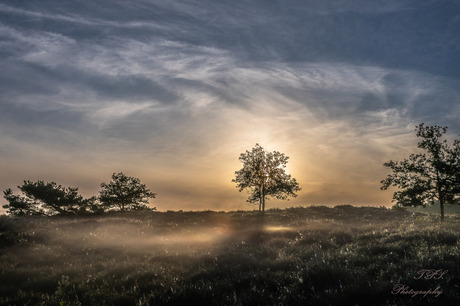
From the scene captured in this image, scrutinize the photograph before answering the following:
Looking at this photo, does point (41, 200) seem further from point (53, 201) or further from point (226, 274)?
point (226, 274)

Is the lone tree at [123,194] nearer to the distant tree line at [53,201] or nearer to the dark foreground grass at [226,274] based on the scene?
the distant tree line at [53,201]

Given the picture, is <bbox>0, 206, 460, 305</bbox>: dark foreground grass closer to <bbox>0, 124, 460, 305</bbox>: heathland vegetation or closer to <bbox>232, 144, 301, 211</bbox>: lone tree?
<bbox>0, 124, 460, 305</bbox>: heathland vegetation

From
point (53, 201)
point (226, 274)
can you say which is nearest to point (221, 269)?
point (226, 274)

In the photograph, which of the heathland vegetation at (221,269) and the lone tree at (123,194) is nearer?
the heathland vegetation at (221,269)

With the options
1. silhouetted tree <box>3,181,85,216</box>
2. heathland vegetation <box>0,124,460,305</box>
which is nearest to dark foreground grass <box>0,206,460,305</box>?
heathland vegetation <box>0,124,460,305</box>

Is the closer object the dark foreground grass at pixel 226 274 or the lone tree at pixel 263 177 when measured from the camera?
the dark foreground grass at pixel 226 274

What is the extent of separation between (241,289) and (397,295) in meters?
3.34

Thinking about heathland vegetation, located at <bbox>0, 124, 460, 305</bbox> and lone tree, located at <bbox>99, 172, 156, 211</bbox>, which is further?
lone tree, located at <bbox>99, 172, 156, 211</bbox>

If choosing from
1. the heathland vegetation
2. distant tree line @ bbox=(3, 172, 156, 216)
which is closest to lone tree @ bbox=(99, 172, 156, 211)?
distant tree line @ bbox=(3, 172, 156, 216)

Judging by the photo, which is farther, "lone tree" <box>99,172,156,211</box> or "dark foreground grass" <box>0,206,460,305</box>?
"lone tree" <box>99,172,156,211</box>

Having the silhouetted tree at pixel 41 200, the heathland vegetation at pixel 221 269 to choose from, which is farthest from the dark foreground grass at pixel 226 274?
the silhouetted tree at pixel 41 200

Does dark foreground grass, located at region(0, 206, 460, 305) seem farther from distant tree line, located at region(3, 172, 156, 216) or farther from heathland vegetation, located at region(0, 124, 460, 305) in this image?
distant tree line, located at region(3, 172, 156, 216)

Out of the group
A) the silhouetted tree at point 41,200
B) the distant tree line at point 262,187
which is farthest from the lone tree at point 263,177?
the silhouetted tree at point 41,200

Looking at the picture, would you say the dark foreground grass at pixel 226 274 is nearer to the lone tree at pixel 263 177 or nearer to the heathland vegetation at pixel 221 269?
the heathland vegetation at pixel 221 269
